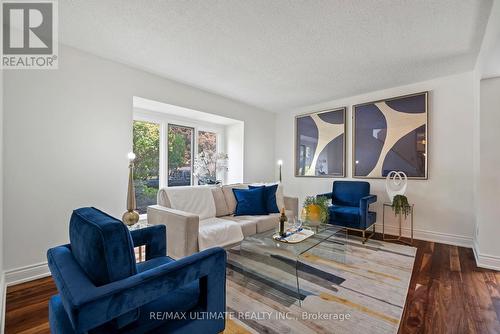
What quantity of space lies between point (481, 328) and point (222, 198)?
8.83ft

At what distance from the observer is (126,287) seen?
94 centimetres

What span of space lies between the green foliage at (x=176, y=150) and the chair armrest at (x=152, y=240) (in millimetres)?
2154

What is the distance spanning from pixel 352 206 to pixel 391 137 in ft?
4.15

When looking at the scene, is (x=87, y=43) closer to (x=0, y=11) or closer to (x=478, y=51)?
(x=0, y=11)

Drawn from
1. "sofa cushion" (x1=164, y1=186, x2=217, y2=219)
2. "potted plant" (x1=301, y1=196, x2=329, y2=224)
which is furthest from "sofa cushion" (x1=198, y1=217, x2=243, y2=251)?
"potted plant" (x1=301, y1=196, x2=329, y2=224)

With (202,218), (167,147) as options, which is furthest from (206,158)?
(202,218)

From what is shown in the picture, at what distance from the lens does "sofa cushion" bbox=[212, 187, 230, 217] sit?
10.5ft

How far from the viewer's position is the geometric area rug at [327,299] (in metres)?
1.58

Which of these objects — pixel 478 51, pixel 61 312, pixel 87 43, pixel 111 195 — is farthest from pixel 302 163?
pixel 61 312

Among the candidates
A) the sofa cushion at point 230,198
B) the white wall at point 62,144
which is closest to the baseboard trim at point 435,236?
the sofa cushion at point 230,198

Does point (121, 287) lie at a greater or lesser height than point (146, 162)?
lesser

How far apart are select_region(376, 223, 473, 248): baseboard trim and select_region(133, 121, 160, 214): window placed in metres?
3.84

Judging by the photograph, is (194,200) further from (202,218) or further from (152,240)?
(152,240)

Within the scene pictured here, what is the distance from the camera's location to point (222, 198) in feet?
10.8
